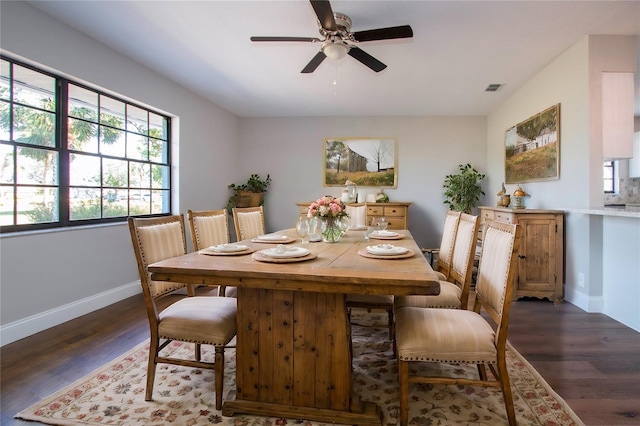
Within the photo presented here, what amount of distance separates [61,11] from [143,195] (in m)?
1.89

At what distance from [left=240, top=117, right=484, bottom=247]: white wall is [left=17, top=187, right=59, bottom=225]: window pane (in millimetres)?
3360

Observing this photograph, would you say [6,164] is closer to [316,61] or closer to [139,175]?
[139,175]

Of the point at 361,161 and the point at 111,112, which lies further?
the point at 361,161

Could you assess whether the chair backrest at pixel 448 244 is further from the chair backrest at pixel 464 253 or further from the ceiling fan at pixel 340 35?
the ceiling fan at pixel 340 35

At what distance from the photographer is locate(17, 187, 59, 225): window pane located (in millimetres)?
2520

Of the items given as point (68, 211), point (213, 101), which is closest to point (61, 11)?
point (68, 211)

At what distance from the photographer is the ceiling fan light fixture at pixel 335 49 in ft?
7.88

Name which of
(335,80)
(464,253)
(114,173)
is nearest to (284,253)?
(464,253)

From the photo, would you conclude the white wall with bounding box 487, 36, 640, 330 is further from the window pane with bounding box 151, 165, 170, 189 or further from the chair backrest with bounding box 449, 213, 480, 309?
the window pane with bounding box 151, 165, 170, 189

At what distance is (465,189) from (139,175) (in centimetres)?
465

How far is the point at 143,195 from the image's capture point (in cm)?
381

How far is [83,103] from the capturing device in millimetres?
3045

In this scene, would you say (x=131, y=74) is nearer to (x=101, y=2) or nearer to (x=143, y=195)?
(x=101, y=2)

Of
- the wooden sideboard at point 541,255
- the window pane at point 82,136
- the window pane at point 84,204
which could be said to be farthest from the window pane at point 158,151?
the wooden sideboard at point 541,255
